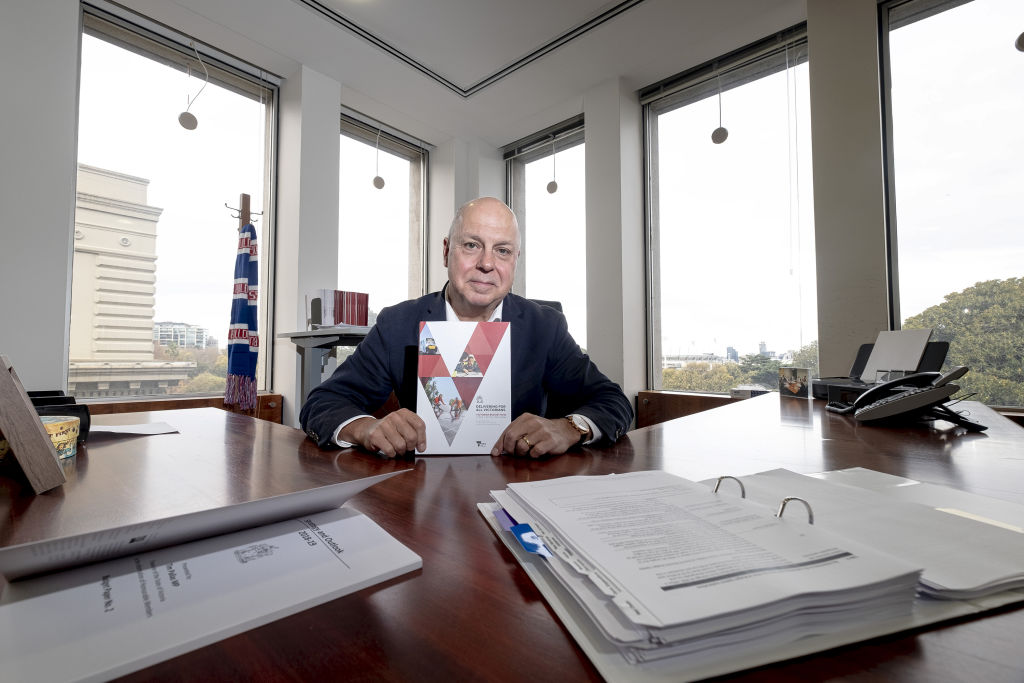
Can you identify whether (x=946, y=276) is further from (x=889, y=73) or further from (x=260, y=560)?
(x=260, y=560)

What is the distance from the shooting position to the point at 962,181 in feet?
8.48

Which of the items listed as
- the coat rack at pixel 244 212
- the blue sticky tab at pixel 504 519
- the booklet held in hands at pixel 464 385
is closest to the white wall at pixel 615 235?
the coat rack at pixel 244 212

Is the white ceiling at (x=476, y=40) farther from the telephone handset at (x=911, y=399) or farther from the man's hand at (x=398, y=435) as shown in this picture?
the man's hand at (x=398, y=435)

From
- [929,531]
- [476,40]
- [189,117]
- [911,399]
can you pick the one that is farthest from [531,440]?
[189,117]

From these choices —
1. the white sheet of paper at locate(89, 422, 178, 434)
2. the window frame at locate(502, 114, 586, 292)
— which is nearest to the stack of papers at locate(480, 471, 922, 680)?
the white sheet of paper at locate(89, 422, 178, 434)

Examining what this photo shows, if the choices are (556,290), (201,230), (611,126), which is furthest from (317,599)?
(556,290)

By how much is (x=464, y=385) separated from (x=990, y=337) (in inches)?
119

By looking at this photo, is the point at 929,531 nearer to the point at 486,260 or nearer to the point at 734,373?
the point at 486,260

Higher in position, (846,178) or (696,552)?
(846,178)

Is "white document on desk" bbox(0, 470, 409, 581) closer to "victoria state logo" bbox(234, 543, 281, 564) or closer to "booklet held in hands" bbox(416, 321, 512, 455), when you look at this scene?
"victoria state logo" bbox(234, 543, 281, 564)

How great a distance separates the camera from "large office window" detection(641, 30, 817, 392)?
10.5 ft

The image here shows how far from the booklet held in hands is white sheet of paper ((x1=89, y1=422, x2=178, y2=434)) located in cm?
61

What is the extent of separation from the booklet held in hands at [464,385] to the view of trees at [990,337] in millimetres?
2578

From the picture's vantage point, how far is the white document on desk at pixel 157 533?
291 mm
